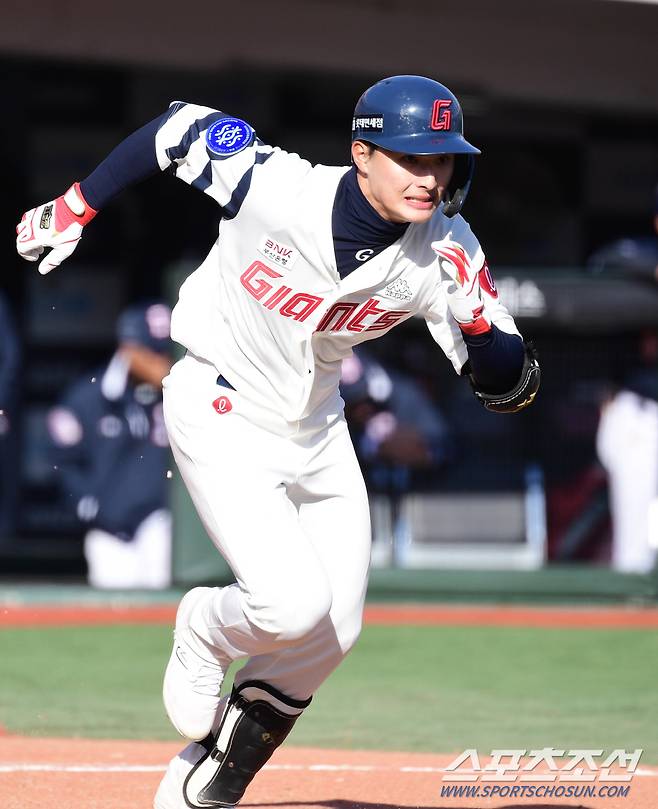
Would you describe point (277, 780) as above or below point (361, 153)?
below

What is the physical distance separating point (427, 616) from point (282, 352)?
6.19m

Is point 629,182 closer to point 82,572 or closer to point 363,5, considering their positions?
point 363,5

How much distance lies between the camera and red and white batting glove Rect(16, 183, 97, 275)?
443 cm

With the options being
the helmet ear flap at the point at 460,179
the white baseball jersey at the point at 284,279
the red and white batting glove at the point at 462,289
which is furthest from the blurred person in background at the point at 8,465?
the red and white batting glove at the point at 462,289

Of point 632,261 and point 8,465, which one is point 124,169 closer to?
point 632,261

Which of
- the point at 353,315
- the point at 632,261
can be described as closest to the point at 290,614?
the point at 353,315

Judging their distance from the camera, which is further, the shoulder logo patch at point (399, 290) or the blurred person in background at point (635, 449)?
the blurred person in background at point (635, 449)

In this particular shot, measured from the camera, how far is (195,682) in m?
4.43

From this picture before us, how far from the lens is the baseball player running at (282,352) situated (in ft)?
13.9

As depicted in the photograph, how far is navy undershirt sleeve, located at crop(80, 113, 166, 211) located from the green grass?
303 centimetres

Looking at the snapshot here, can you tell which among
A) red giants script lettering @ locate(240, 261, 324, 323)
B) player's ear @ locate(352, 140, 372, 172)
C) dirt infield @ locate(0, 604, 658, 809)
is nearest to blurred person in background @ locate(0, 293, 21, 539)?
dirt infield @ locate(0, 604, 658, 809)

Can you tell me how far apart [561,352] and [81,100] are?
5506mm

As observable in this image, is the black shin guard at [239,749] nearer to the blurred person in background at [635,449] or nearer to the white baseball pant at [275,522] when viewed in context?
the white baseball pant at [275,522]

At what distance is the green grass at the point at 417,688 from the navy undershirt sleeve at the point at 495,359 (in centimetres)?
246
